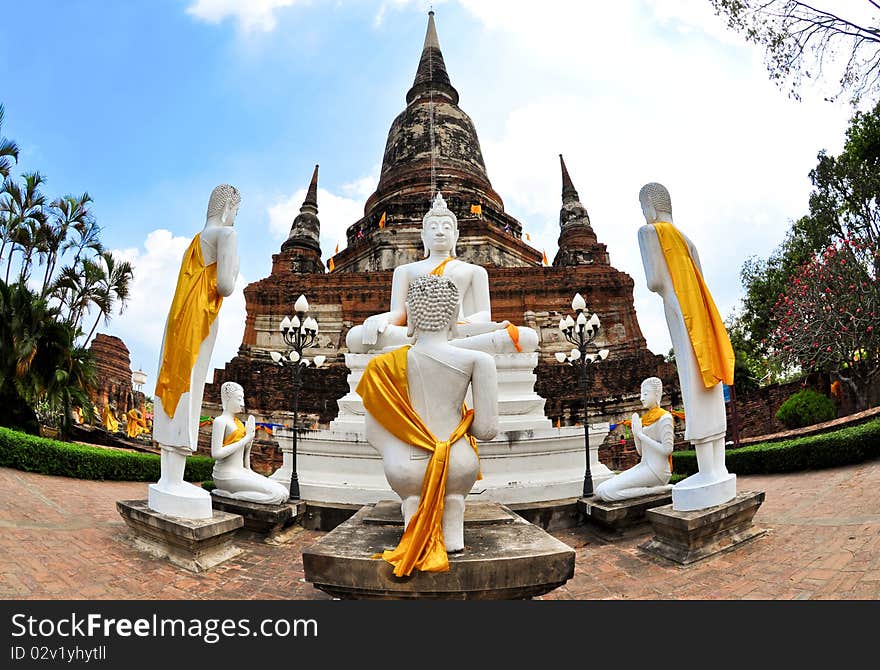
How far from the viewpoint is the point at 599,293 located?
19.9 m

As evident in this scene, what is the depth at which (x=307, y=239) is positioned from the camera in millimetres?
26391

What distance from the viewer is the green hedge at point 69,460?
28.4 ft

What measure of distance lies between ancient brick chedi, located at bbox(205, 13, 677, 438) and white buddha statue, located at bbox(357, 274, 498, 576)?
1391cm

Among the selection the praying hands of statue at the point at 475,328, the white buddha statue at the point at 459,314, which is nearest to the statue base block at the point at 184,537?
the white buddha statue at the point at 459,314

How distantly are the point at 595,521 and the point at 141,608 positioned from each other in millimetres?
4576

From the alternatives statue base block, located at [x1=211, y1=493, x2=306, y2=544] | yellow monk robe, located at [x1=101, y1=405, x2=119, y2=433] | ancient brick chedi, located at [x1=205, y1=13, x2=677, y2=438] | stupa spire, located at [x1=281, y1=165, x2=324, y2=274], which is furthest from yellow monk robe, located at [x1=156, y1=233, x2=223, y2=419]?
stupa spire, located at [x1=281, y1=165, x2=324, y2=274]

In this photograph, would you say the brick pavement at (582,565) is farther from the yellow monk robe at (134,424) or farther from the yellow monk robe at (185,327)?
the yellow monk robe at (134,424)

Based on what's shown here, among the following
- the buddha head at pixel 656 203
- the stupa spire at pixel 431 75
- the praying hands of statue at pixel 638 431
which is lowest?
the praying hands of statue at pixel 638 431

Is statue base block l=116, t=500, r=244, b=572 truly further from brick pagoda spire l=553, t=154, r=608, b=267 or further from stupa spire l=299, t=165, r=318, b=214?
stupa spire l=299, t=165, r=318, b=214

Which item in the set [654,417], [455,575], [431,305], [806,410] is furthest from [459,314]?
[806,410]

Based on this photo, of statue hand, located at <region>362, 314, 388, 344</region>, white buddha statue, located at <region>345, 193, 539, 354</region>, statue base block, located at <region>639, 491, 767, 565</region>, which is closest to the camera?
statue base block, located at <region>639, 491, 767, 565</region>

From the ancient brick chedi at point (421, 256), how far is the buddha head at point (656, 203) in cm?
1173

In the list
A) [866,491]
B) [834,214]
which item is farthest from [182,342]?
[834,214]

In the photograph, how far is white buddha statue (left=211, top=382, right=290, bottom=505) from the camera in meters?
5.85
